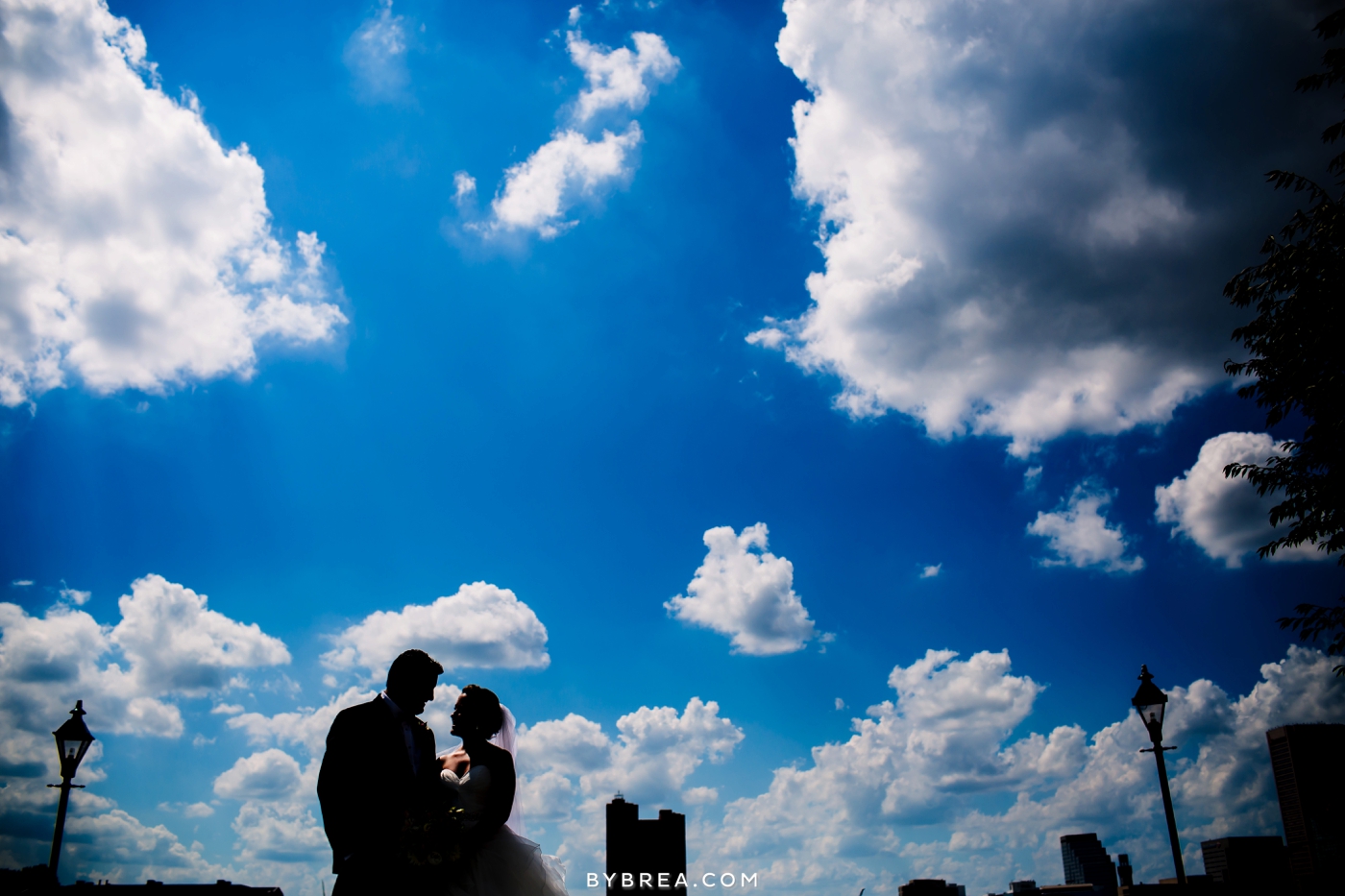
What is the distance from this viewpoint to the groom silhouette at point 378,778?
488 cm

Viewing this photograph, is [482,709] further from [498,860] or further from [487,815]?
[498,860]

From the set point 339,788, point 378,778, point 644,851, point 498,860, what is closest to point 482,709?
point 498,860

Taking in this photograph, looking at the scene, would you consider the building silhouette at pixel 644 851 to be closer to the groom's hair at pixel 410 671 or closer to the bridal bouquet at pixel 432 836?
the bridal bouquet at pixel 432 836

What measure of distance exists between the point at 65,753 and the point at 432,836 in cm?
1234

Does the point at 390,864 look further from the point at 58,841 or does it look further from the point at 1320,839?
the point at 1320,839

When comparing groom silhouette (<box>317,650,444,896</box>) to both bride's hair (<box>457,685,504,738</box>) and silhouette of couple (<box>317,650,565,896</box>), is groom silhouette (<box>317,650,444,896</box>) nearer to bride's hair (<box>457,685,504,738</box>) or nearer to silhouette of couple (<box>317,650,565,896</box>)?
silhouette of couple (<box>317,650,565,896</box>)

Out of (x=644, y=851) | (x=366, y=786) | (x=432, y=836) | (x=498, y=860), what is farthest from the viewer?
(x=644, y=851)

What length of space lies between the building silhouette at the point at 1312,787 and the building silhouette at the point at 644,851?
95775 millimetres

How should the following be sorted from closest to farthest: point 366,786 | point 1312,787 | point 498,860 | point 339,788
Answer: point 339,788 < point 366,786 < point 498,860 < point 1312,787

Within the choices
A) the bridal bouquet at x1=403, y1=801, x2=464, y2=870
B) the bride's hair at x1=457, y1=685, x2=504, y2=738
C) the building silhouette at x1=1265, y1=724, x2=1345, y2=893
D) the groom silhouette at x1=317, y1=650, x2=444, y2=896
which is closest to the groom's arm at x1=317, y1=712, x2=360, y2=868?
the groom silhouette at x1=317, y1=650, x2=444, y2=896

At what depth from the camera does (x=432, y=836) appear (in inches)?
207

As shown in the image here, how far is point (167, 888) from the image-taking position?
43.3 meters

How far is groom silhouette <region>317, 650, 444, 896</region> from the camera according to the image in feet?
16.0

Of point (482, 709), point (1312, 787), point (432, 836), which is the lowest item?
point (1312, 787)
